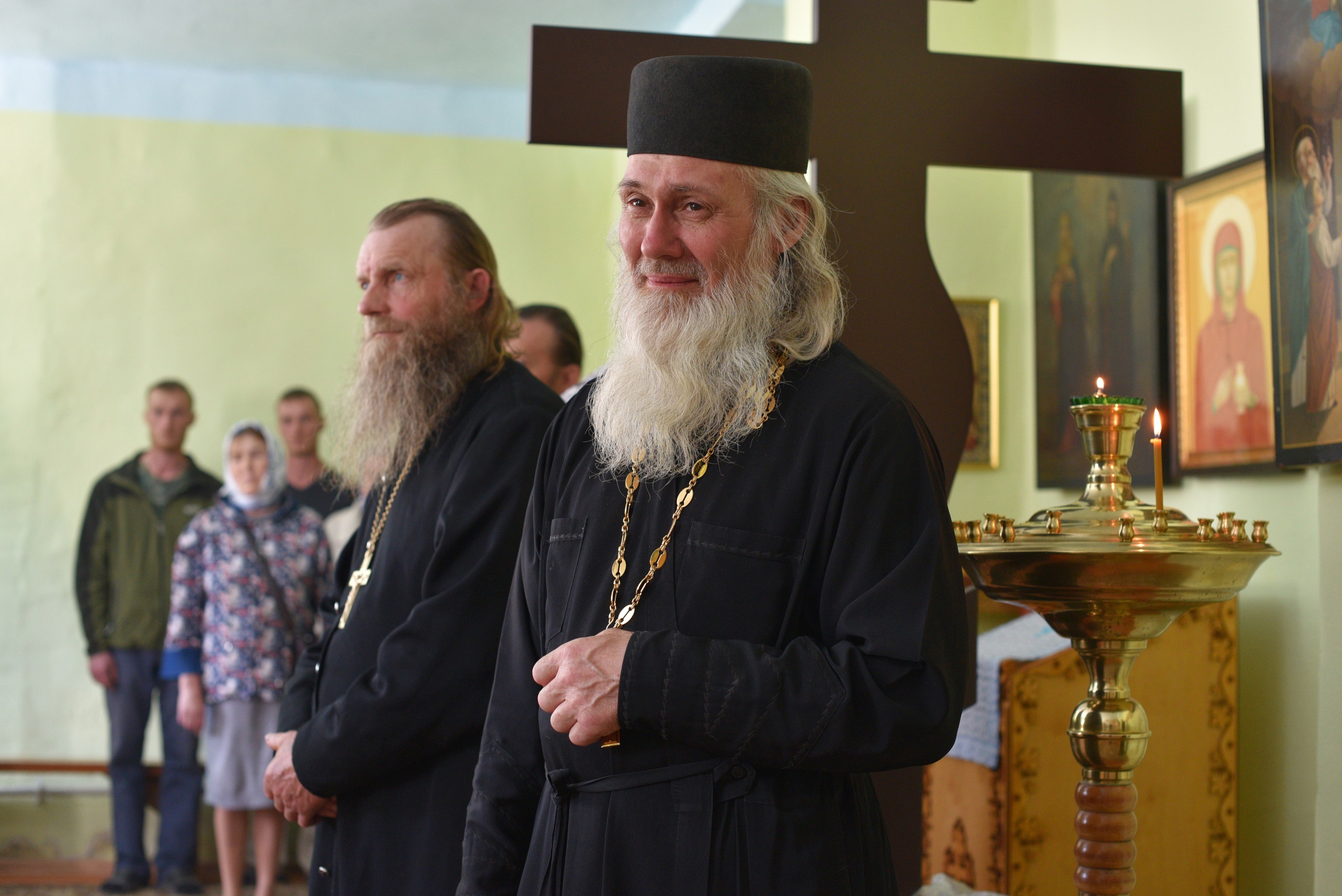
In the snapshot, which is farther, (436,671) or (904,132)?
(904,132)

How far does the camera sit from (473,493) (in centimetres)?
241

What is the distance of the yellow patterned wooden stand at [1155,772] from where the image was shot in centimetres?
338

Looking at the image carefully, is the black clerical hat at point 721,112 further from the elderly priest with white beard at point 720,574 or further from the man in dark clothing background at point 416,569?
the man in dark clothing background at point 416,569

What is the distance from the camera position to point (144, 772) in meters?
6.04

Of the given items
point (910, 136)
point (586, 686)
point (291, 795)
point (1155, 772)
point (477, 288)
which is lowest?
point (1155, 772)

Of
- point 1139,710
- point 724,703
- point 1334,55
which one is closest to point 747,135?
point 724,703

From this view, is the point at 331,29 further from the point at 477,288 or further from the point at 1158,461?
the point at 1158,461

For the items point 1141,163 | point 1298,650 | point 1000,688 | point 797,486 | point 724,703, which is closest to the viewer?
point 724,703

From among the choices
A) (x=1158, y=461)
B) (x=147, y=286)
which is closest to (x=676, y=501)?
(x=1158, y=461)

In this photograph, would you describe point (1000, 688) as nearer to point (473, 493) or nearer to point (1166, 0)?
point (473, 493)

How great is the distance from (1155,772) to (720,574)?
2316 millimetres

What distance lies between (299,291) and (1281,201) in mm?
6769

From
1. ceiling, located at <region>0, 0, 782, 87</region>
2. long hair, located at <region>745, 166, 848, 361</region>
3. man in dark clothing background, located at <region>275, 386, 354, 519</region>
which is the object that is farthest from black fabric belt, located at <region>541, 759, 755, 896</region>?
ceiling, located at <region>0, 0, 782, 87</region>

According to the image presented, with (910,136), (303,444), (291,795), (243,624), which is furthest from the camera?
(303,444)
